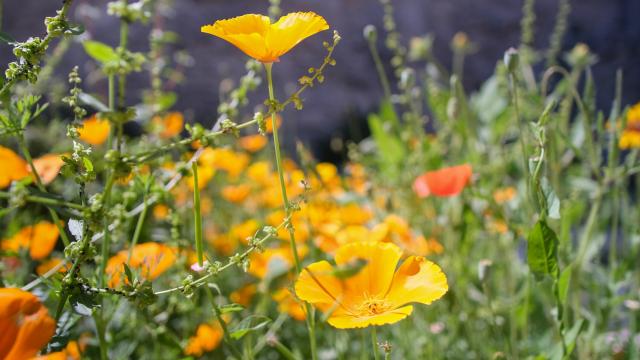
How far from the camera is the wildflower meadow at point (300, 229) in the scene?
634mm

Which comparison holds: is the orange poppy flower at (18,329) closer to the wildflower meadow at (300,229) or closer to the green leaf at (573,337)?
the wildflower meadow at (300,229)

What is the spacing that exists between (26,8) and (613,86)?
2.95 meters

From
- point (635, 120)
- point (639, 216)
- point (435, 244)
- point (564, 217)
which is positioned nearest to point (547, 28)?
point (635, 120)

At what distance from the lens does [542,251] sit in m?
0.86

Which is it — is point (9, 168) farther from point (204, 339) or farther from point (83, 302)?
point (204, 339)

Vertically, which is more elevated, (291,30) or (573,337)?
(291,30)

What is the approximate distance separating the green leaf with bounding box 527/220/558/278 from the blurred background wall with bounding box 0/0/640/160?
273 centimetres

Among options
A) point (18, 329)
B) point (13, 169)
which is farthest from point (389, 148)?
point (18, 329)

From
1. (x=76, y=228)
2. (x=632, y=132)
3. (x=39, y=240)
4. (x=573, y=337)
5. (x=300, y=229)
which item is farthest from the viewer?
(x=632, y=132)

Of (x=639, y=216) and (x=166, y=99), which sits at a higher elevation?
(x=166, y=99)

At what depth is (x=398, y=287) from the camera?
2.51 feet

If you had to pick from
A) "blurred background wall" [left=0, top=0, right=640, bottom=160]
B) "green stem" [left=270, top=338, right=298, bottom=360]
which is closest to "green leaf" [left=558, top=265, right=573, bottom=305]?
"green stem" [left=270, top=338, right=298, bottom=360]

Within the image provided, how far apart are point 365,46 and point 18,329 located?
132 inches

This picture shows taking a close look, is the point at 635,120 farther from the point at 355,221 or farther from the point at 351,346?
the point at 351,346
